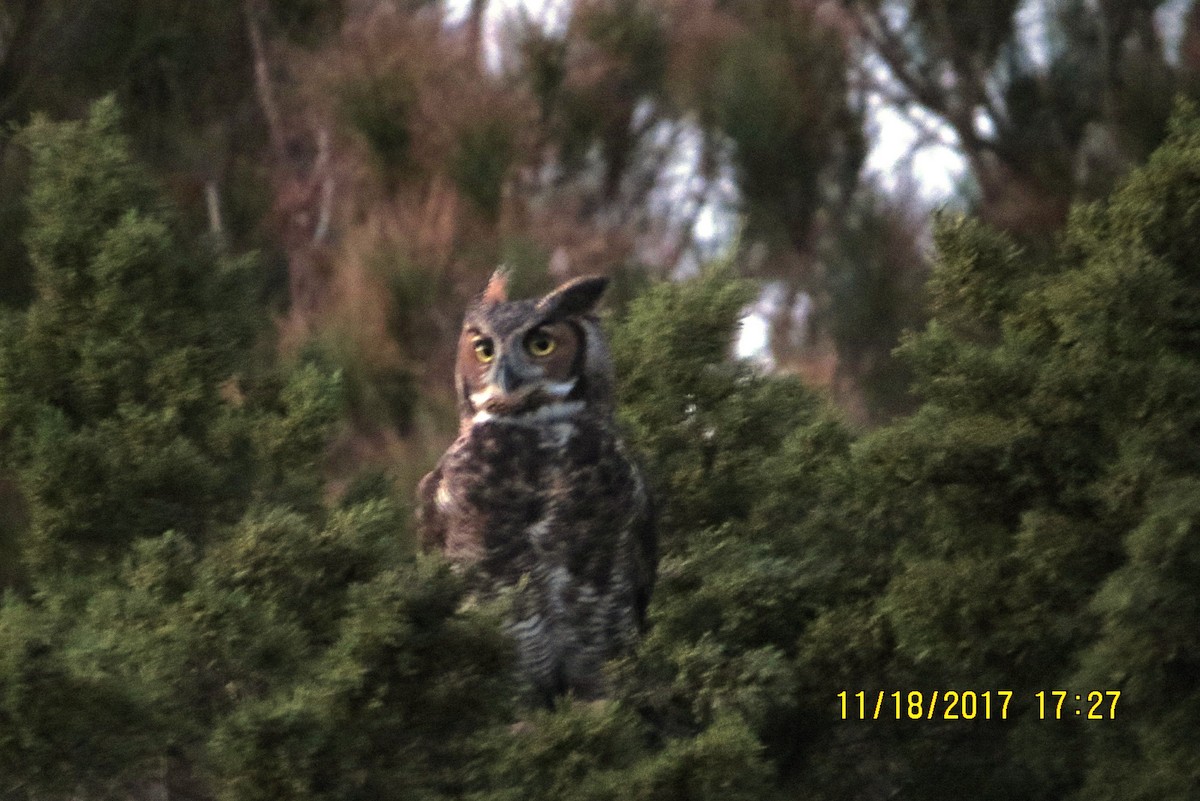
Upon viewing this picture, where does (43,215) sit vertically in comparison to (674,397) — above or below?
above

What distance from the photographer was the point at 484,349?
107 inches

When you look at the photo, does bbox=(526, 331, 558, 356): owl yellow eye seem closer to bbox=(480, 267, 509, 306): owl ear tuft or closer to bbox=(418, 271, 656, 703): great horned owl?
bbox=(418, 271, 656, 703): great horned owl

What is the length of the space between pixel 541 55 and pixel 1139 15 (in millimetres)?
2022

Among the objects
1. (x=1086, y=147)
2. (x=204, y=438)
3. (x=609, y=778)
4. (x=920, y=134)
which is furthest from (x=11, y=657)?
(x=920, y=134)

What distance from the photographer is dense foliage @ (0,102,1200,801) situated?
1861 millimetres

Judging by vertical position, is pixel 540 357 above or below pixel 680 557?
above

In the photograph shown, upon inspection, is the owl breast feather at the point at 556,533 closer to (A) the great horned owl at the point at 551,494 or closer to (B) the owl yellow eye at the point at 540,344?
(A) the great horned owl at the point at 551,494

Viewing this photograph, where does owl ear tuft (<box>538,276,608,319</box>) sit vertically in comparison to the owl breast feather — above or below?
above

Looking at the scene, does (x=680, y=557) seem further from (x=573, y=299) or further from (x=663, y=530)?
(x=573, y=299)

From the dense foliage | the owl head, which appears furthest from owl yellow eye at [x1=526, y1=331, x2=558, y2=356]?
the dense foliage

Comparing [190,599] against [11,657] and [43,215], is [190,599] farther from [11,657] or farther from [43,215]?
[43,215]

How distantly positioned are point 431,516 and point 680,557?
14.9 inches

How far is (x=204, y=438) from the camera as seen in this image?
8.71 feet
